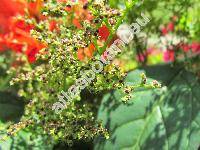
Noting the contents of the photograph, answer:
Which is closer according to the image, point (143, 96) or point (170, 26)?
point (143, 96)

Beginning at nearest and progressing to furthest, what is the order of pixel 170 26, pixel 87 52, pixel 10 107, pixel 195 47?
pixel 87 52 → pixel 10 107 → pixel 170 26 → pixel 195 47

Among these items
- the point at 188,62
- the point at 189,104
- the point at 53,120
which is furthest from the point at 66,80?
the point at 188,62

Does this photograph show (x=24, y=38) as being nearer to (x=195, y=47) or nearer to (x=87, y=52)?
(x=87, y=52)

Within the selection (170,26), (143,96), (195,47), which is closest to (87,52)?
(143,96)

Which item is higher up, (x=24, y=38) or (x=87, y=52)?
(x=24, y=38)

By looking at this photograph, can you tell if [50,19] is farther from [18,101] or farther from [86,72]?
[18,101]

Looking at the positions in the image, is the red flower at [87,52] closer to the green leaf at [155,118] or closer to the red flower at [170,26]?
the green leaf at [155,118]

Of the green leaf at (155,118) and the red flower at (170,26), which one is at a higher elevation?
the red flower at (170,26)

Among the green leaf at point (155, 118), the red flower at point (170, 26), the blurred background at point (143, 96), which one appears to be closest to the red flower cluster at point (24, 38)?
the blurred background at point (143, 96)

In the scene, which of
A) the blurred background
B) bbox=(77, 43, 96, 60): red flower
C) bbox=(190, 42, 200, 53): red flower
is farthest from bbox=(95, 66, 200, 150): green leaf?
bbox=(190, 42, 200, 53): red flower
